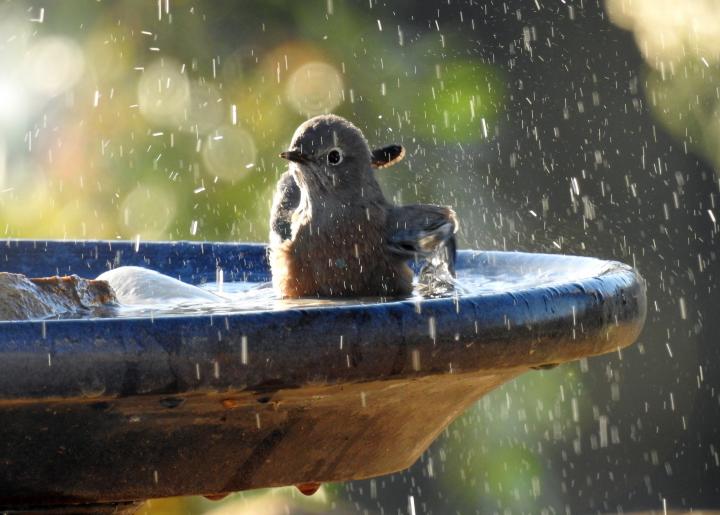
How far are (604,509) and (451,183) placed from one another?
6.68 feet

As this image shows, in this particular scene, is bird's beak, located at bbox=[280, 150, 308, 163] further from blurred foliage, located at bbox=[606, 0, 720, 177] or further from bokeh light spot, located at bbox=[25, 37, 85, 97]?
blurred foliage, located at bbox=[606, 0, 720, 177]

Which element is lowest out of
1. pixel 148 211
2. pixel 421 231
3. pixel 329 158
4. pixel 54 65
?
pixel 148 211

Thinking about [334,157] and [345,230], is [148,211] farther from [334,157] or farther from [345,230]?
[345,230]

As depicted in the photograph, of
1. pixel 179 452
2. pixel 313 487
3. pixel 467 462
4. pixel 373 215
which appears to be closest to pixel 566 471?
pixel 467 462

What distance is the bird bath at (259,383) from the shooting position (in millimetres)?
1617

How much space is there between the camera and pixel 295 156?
3273 millimetres

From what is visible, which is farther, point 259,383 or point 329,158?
point 329,158

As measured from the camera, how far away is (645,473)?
6.80 metres

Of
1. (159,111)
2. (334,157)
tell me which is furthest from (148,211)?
(334,157)

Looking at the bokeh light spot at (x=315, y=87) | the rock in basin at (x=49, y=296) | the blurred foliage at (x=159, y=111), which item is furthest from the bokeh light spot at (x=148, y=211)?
the rock in basin at (x=49, y=296)

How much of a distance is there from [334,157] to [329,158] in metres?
0.02

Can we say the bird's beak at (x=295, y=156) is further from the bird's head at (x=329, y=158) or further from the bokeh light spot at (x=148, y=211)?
the bokeh light spot at (x=148, y=211)

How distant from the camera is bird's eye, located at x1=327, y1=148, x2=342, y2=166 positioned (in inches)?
132

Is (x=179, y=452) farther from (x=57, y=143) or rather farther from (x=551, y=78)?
(x=551, y=78)
